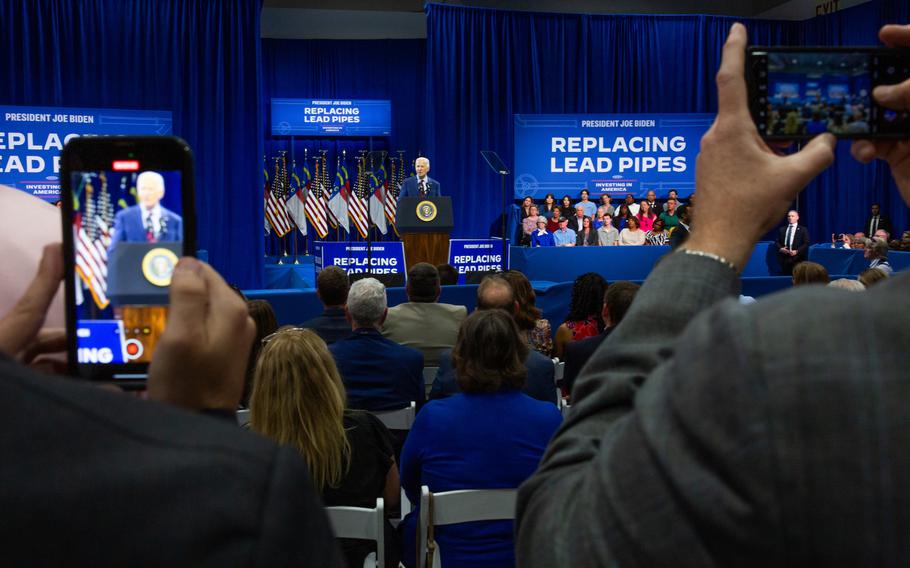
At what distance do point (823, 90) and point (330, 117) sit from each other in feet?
50.5

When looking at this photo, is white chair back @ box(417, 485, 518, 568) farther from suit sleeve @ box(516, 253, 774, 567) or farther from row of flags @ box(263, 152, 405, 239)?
row of flags @ box(263, 152, 405, 239)

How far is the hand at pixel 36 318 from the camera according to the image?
73 cm

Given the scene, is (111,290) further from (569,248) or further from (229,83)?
(229,83)

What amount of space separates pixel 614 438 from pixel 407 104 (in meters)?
16.1

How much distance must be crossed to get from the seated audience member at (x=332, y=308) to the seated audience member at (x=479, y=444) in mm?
1890

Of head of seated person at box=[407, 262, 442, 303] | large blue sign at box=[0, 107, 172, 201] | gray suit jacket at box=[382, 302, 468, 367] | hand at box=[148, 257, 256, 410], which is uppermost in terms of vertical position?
large blue sign at box=[0, 107, 172, 201]

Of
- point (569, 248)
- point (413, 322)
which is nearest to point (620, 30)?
point (569, 248)

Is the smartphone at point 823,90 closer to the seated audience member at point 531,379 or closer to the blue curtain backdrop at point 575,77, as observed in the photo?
the seated audience member at point 531,379

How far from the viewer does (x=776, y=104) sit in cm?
90

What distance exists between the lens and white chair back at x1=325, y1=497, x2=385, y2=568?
232 cm

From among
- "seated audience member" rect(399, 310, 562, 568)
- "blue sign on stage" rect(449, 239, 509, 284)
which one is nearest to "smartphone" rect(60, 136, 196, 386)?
"seated audience member" rect(399, 310, 562, 568)

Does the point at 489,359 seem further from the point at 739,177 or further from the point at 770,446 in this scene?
the point at 770,446

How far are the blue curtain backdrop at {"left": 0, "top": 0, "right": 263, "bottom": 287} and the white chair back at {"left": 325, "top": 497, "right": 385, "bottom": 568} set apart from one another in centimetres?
975

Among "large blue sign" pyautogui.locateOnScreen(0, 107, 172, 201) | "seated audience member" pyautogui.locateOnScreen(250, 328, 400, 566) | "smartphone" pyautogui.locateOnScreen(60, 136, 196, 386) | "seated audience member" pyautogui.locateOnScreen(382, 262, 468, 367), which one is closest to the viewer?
"smartphone" pyautogui.locateOnScreen(60, 136, 196, 386)
